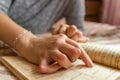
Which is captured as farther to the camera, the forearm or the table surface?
the forearm

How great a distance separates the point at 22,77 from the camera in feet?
1.61

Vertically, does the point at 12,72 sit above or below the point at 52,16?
below

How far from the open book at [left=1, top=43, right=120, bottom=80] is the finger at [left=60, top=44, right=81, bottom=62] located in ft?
0.11

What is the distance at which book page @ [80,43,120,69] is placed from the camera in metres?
0.55

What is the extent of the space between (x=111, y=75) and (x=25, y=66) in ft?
0.68

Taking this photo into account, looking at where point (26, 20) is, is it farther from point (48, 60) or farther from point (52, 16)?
point (48, 60)

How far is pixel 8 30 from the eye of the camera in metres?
0.65

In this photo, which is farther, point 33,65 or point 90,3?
point 90,3

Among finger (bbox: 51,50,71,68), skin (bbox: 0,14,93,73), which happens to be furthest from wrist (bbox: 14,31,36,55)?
finger (bbox: 51,50,71,68)

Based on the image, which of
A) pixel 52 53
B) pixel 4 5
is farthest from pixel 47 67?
pixel 4 5

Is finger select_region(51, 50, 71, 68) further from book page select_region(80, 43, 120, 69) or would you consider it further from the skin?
book page select_region(80, 43, 120, 69)

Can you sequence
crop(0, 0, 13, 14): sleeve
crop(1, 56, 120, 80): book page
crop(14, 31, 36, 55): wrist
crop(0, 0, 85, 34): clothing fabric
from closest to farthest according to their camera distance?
crop(1, 56, 120, 80): book page → crop(14, 31, 36, 55): wrist → crop(0, 0, 13, 14): sleeve → crop(0, 0, 85, 34): clothing fabric

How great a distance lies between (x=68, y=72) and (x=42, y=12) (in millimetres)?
459

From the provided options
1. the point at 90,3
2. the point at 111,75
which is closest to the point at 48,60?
the point at 111,75
